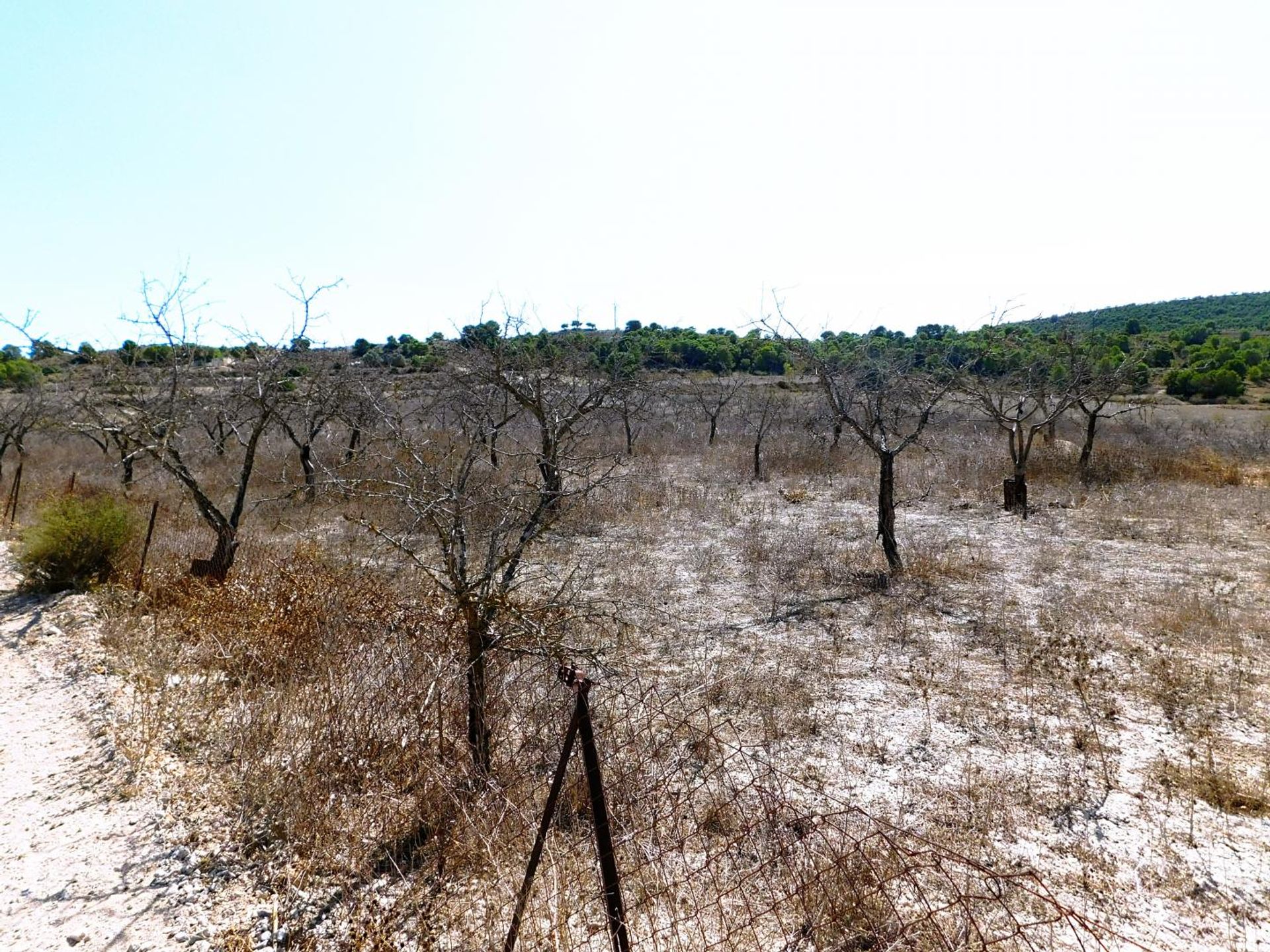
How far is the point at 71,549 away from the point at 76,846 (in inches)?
220

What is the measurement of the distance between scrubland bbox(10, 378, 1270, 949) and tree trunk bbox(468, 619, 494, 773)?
0.10 m

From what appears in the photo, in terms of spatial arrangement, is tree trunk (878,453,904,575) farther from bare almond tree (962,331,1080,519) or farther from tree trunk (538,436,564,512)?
tree trunk (538,436,564,512)

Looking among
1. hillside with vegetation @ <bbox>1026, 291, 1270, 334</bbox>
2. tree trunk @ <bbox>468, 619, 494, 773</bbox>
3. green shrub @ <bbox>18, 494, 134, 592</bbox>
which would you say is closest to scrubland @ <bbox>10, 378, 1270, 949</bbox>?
tree trunk @ <bbox>468, 619, 494, 773</bbox>

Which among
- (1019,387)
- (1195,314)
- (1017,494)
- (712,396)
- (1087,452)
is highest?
(1195,314)

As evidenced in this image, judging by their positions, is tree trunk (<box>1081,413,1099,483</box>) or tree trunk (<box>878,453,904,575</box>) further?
tree trunk (<box>1081,413,1099,483</box>)

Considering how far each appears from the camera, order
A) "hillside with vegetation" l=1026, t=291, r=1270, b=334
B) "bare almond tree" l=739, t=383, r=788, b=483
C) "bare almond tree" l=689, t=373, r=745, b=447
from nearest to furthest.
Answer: "bare almond tree" l=689, t=373, r=745, b=447 < "bare almond tree" l=739, t=383, r=788, b=483 < "hillside with vegetation" l=1026, t=291, r=1270, b=334

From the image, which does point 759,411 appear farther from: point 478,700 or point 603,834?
point 603,834

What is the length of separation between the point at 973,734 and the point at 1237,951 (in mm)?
2143

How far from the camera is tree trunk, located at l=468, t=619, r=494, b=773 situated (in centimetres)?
411

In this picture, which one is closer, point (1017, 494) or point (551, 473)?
point (551, 473)

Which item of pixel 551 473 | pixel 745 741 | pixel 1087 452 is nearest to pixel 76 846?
pixel 745 741

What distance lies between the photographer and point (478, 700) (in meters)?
4.16

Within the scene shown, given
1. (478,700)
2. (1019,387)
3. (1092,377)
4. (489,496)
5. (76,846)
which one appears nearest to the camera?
(76,846)

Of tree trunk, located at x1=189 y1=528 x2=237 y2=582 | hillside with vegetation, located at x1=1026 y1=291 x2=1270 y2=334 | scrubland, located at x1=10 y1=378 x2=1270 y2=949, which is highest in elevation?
hillside with vegetation, located at x1=1026 y1=291 x2=1270 y2=334
